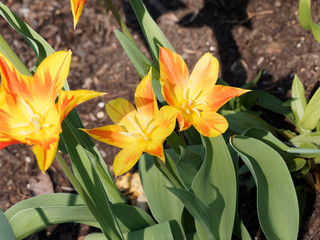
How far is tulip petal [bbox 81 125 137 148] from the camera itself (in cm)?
108

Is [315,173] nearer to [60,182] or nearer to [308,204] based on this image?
[308,204]

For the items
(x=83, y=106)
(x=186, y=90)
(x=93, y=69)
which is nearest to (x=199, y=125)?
(x=186, y=90)

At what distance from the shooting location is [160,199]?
4.77 ft

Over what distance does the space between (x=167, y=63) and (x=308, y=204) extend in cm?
95

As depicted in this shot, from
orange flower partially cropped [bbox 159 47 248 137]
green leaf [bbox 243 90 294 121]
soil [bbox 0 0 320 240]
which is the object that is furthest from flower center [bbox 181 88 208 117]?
soil [bbox 0 0 320 240]

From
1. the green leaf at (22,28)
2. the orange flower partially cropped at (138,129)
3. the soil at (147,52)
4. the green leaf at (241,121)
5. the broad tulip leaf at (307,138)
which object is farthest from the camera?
the soil at (147,52)

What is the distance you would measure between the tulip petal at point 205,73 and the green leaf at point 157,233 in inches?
16.1

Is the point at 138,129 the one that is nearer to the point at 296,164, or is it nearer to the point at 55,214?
the point at 55,214

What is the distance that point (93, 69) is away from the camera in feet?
8.30

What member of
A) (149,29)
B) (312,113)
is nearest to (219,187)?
(312,113)

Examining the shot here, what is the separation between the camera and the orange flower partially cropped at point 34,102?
36.1 inches

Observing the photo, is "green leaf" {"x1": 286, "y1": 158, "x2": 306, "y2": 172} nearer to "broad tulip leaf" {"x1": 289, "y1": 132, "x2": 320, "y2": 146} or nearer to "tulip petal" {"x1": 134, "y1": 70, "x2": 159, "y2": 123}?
"broad tulip leaf" {"x1": 289, "y1": 132, "x2": 320, "y2": 146}

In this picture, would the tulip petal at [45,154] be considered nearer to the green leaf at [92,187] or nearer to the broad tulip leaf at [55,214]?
the green leaf at [92,187]

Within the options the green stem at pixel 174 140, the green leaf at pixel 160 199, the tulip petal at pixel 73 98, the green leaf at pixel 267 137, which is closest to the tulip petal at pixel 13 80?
the tulip petal at pixel 73 98
